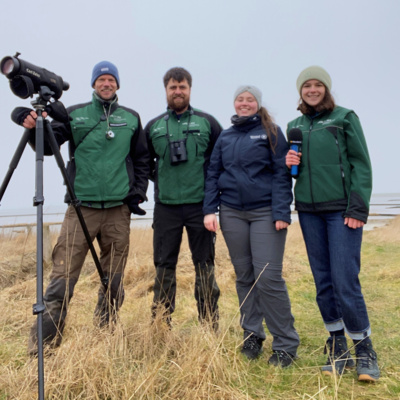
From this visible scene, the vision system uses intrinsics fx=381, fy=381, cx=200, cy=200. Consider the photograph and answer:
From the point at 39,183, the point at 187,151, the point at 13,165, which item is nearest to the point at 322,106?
the point at 187,151

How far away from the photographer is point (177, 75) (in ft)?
10.9

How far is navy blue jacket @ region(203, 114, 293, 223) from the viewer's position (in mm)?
2883

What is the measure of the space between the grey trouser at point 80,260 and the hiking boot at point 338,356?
5.23 ft

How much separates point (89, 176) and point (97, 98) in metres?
0.70

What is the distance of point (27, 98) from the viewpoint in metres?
2.50

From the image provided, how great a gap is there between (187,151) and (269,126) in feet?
2.49

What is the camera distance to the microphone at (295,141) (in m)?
2.75

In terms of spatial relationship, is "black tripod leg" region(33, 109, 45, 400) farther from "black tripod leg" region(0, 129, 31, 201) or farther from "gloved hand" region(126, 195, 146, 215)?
"gloved hand" region(126, 195, 146, 215)

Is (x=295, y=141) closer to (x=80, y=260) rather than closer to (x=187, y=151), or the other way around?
(x=187, y=151)

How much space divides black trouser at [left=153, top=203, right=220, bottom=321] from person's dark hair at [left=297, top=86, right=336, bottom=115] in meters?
1.17

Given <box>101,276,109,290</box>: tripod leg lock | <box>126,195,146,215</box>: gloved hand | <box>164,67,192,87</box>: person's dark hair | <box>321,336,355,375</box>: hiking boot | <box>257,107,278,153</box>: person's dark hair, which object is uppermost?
<box>164,67,192,87</box>: person's dark hair

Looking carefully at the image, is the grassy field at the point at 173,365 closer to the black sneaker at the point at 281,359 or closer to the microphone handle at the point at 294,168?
the black sneaker at the point at 281,359

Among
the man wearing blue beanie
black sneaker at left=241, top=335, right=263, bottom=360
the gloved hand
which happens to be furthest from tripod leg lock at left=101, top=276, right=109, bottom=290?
black sneaker at left=241, top=335, right=263, bottom=360

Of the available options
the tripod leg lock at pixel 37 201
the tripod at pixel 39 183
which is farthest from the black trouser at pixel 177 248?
the tripod leg lock at pixel 37 201
